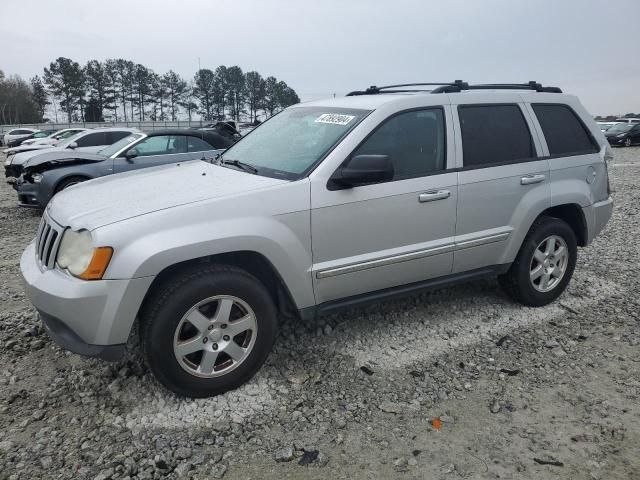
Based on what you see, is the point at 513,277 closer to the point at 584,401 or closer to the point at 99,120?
the point at 584,401

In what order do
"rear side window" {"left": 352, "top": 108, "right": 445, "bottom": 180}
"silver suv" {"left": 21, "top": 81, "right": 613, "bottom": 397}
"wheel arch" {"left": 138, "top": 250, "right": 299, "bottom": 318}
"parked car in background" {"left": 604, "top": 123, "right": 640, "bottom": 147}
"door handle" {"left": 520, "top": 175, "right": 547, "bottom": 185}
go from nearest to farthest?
"silver suv" {"left": 21, "top": 81, "right": 613, "bottom": 397} → "wheel arch" {"left": 138, "top": 250, "right": 299, "bottom": 318} → "rear side window" {"left": 352, "top": 108, "right": 445, "bottom": 180} → "door handle" {"left": 520, "top": 175, "right": 547, "bottom": 185} → "parked car in background" {"left": 604, "top": 123, "right": 640, "bottom": 147}

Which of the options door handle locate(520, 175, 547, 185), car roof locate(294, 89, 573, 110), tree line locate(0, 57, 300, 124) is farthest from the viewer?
tree line locate(0, 57, 300, 124)

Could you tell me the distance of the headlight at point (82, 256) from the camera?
8.71ft

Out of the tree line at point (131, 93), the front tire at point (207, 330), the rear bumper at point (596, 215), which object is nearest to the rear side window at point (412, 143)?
the front tire at point (207, 330)

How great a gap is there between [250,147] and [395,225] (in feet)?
4.42

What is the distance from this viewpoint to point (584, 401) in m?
3.13

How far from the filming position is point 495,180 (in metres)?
3.88

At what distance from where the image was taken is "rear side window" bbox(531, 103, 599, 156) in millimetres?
4262

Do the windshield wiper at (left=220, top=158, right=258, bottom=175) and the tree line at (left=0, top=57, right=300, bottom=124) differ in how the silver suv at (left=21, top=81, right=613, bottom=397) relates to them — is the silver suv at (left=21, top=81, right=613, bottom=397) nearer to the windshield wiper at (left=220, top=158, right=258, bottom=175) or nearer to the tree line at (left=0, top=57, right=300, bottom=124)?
the windshield wiper at (left=220, top=158, right=258, bottom=175)

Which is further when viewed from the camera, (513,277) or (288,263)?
(513,277)

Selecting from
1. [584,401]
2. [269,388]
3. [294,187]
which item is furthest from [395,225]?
[584,401]

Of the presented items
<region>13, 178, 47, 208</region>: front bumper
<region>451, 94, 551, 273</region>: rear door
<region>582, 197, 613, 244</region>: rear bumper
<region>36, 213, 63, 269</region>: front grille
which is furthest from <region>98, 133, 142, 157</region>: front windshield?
<region>582, 197, 613, 244</region>: rear bumper

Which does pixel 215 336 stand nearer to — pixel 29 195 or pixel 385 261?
pixel 385 261

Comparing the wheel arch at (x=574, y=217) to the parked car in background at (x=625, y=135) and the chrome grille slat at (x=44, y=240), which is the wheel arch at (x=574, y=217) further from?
the parked car in background at (x=625, y=135)
